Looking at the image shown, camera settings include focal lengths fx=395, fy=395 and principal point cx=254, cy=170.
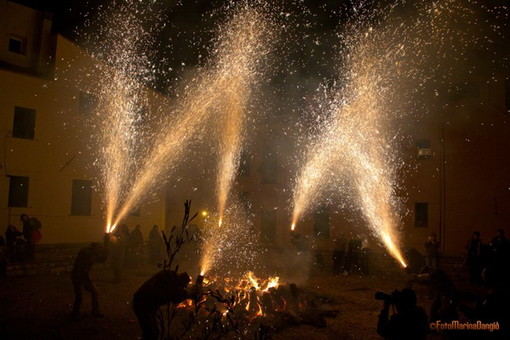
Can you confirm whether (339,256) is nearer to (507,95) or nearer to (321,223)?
(321,223)

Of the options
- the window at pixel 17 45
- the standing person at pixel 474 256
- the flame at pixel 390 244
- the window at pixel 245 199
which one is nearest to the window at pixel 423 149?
the flame at pixel 390 244

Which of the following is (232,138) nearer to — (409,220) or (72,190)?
(72,190)

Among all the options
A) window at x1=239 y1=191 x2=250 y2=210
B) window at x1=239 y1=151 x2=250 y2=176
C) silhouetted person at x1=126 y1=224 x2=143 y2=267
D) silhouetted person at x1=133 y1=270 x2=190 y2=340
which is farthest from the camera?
window at x1=239 y1=151 x2=250 y2=176

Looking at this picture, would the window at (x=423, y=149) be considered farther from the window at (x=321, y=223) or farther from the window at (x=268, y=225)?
the window at (x=268, y=225)

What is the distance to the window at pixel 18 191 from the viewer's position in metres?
17.6

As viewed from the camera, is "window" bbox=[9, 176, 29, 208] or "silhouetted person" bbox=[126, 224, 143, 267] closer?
"silhouetted person" bbox=[126, 224, 143, 267]

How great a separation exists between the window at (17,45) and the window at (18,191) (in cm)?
638

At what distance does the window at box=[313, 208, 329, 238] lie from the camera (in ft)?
73.1

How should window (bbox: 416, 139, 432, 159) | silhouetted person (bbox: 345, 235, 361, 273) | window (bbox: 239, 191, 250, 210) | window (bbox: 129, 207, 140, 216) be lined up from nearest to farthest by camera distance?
silhouetted person (bbox: 345, 235, 361, 273) < window (bbox: 416, 139, 432, 159) < window (bbox: 129, 207, 140, 216) < window (bbox: 239, 191, 250, 210)

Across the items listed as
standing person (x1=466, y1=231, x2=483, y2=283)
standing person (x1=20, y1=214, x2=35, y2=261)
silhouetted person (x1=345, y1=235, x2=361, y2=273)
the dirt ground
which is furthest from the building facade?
standing person (x1=466, y1=231, x2=483, y2=283)

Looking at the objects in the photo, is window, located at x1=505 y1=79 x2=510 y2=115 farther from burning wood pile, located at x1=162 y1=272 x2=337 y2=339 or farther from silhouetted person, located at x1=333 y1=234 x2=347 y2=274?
burning wood pile, located at x1=162 y1=272 x2=337 y2=339

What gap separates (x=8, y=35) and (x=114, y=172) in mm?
8211

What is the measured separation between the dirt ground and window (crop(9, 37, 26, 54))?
1205cm

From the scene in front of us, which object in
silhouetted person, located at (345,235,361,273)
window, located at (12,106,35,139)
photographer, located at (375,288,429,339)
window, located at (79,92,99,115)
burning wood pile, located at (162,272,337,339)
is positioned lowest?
burning wood pile, located at (162,272,337,339)
